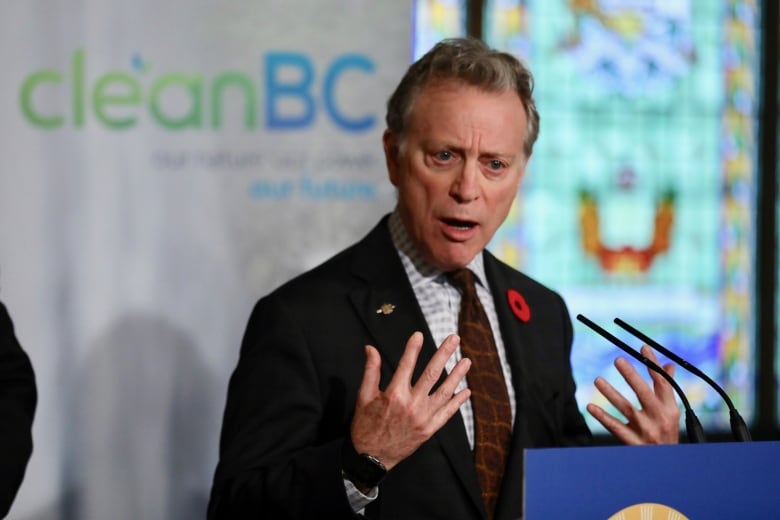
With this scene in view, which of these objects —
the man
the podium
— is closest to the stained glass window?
the man

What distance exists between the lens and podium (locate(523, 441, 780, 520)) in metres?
1.57

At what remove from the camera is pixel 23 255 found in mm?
3053

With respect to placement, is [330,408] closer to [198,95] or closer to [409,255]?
[409,255]

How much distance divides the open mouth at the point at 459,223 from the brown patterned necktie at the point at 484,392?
126 mm

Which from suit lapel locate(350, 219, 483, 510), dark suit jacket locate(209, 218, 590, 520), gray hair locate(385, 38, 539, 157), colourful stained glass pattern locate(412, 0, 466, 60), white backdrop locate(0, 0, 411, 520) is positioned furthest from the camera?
colourful stained glass pattern locate(412, 0, 466, 60)

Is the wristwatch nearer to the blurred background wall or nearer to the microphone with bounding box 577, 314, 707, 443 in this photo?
the microphone with bounding box 577, 314, 707, 443

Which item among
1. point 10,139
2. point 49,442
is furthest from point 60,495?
point 10,139

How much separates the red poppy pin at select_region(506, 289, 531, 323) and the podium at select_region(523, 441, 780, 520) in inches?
29.8

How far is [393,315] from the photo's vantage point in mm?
2219

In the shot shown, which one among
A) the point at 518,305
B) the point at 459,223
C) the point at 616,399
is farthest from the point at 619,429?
the point at 459,223

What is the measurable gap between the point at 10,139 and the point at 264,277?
0.73m

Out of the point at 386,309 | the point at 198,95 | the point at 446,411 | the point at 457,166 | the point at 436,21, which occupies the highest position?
the point at 436,21

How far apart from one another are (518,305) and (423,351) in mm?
318

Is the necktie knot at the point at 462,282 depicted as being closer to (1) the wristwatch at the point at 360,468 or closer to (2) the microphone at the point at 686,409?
(2) the microphone at the point at 686,409
